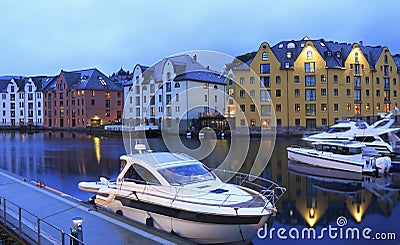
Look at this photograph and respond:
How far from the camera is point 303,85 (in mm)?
51625

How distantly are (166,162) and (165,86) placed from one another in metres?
49.8

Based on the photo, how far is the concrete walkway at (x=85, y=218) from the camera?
25.8ft

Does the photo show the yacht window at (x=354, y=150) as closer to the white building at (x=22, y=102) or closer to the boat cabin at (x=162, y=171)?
the boat cabin at (x=162, y=171)

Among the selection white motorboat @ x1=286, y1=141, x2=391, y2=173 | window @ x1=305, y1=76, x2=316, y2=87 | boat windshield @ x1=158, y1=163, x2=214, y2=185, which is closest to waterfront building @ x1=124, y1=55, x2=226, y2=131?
window @ x1=305, y1=76, x2=316, y2=87

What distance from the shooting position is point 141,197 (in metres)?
10.0

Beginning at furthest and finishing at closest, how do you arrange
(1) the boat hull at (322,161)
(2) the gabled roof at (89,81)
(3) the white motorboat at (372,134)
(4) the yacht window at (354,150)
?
1. (2) the gabled roof at (89,81)
2. (3) the white motorboat at (372,134)
3. (4) the yacht window at (354,150)
4. (1) the boat hull at (322,161)

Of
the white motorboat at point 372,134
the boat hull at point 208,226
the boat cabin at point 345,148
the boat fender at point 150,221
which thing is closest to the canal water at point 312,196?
the boat cabin at point 345,148

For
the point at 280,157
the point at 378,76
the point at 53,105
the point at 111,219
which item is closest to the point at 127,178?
the point at 111,219

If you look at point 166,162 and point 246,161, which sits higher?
point 166,162

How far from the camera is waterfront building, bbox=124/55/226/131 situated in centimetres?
5762

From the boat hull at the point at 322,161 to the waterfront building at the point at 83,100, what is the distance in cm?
5535

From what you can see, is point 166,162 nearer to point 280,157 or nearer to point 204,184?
point 204,184

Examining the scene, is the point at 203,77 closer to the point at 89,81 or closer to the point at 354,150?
the point at 89,81

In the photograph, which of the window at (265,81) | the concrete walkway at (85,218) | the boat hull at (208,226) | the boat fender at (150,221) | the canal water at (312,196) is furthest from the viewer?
the window at (265,81)
